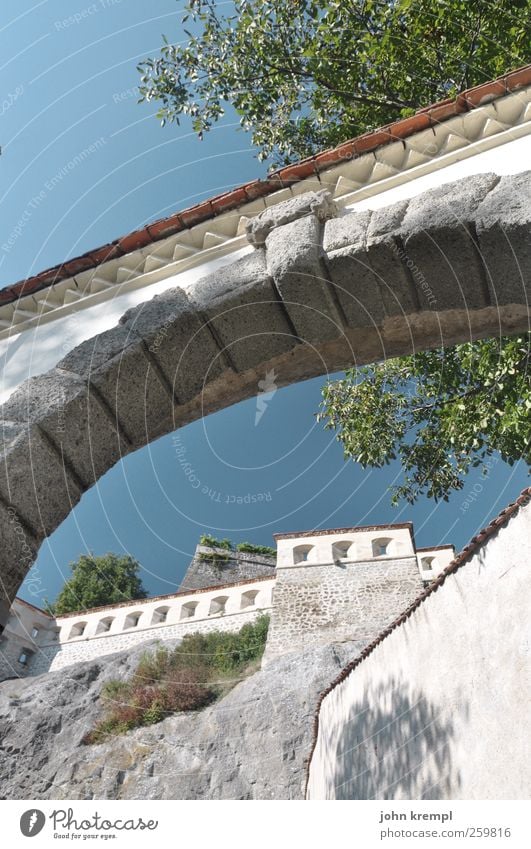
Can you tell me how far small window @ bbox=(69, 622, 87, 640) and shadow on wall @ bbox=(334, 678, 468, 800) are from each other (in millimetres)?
19645

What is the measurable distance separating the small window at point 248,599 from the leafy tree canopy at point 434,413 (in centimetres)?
1717

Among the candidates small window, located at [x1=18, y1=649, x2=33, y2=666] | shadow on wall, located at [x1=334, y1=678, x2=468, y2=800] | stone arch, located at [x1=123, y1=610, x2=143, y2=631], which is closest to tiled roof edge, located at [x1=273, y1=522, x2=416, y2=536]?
stone arch, located at [x1=123, y1=610, x2=143, y2=631]

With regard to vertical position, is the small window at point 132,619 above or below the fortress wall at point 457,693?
above

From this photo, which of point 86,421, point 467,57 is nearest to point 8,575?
point 86,421

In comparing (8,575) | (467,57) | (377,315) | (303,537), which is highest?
(303,537)

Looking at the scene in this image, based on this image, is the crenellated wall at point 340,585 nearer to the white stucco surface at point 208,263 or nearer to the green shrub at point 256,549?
the green shrub at point 256,549

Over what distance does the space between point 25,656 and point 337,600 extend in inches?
611

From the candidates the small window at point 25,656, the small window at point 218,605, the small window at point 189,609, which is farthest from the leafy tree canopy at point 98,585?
the small window at point 218,605

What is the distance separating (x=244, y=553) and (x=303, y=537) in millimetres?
7972

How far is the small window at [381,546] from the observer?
24.0 m

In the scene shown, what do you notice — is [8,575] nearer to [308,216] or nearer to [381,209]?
[308,216]

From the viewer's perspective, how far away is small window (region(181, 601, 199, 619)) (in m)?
25.9
